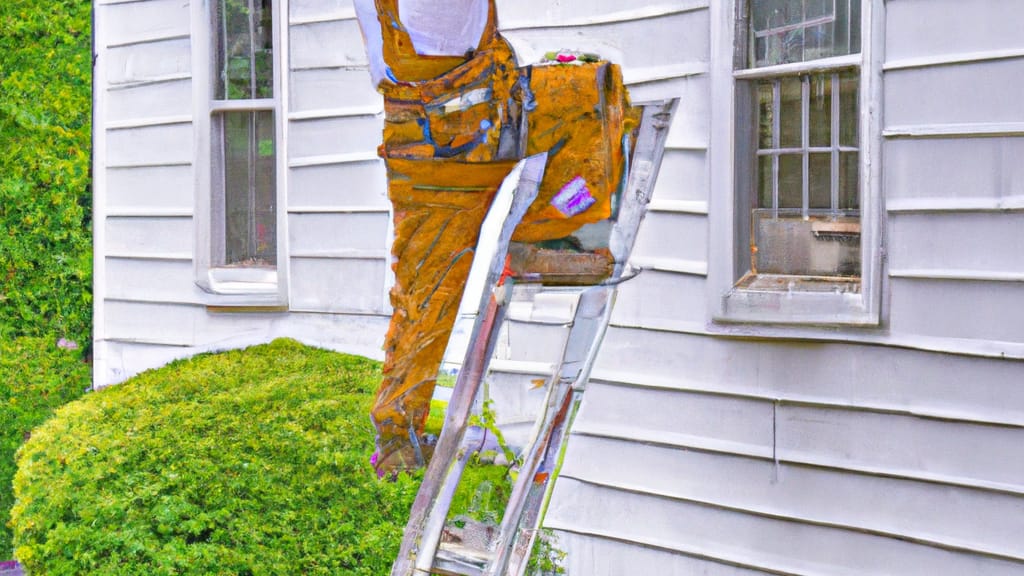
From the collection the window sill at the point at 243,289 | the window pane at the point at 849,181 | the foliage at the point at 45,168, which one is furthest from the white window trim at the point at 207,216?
the window pane at the point at 849,181

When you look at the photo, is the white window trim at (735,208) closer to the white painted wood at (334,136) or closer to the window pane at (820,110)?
the window pane at (820,110)

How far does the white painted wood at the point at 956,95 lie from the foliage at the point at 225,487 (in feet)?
7.75

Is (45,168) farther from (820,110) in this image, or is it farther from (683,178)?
(820,110)

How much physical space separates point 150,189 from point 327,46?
5.98 ft

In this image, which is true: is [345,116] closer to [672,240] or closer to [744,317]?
[672,240]

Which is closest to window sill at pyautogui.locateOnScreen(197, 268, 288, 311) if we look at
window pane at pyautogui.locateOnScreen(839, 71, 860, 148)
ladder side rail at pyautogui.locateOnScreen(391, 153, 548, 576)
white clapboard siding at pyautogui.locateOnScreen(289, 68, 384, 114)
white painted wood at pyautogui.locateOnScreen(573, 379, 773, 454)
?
white clapboard siding at pyautogui.locateOnScreen(289, 68, 384, 114)

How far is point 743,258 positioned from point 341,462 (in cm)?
192

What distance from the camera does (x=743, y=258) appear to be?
4465 mm

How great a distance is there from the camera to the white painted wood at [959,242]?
370 centimetres

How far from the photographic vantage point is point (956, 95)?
3.79 meters

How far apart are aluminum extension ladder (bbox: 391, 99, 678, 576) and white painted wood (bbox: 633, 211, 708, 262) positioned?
62 centimetres

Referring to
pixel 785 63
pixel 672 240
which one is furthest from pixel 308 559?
pixel 785 63

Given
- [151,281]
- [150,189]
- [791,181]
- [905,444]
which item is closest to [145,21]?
[150,189]

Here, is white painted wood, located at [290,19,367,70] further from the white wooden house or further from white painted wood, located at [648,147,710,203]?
white painted wood, located at [648,147,710,203]
